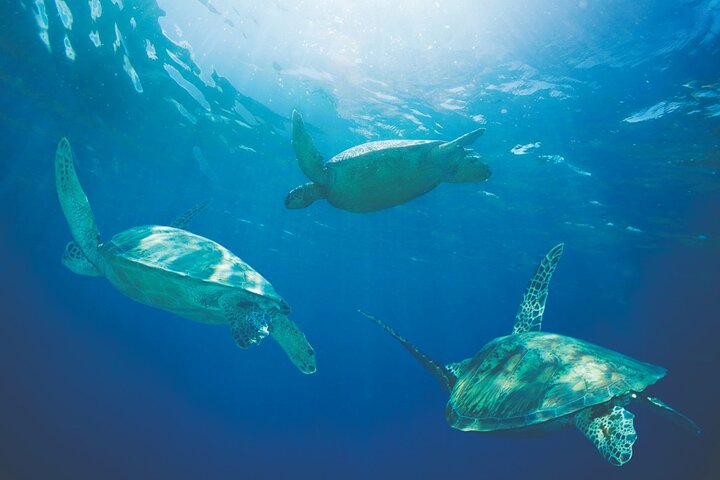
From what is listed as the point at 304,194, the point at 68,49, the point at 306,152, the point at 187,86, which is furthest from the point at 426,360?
the point at 68,49

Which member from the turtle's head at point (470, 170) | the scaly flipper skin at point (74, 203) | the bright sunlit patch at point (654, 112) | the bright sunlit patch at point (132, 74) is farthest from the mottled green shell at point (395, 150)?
the bright sunlit patch at point (132, 74)

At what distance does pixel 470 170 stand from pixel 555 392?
9.54 feet

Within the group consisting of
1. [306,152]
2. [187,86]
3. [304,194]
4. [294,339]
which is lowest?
[294,339]

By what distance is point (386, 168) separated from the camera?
453 cm

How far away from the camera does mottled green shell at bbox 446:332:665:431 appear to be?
2.97 metres

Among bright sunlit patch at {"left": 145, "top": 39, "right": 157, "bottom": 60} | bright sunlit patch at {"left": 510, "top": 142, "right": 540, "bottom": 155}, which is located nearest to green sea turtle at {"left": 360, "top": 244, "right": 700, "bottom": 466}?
bright sunlit patch at {"left": 510, "top": 142, "right": 540, "bottom": 155}

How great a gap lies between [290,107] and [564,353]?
33.6ft

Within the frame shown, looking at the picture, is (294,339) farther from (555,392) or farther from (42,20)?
(42,20)

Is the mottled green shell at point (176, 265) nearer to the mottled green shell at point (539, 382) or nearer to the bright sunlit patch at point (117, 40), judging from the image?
the mottled green shell at point (539, 382)

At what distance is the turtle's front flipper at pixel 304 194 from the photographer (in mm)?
5328

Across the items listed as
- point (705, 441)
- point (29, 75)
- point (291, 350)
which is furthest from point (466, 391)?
point (705, 441)

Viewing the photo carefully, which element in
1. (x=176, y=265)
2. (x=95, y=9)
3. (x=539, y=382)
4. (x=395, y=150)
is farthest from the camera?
(x=95, y=9)

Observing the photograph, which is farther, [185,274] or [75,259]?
[75,259]

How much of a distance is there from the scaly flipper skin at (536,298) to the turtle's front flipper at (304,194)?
3.58 meters
